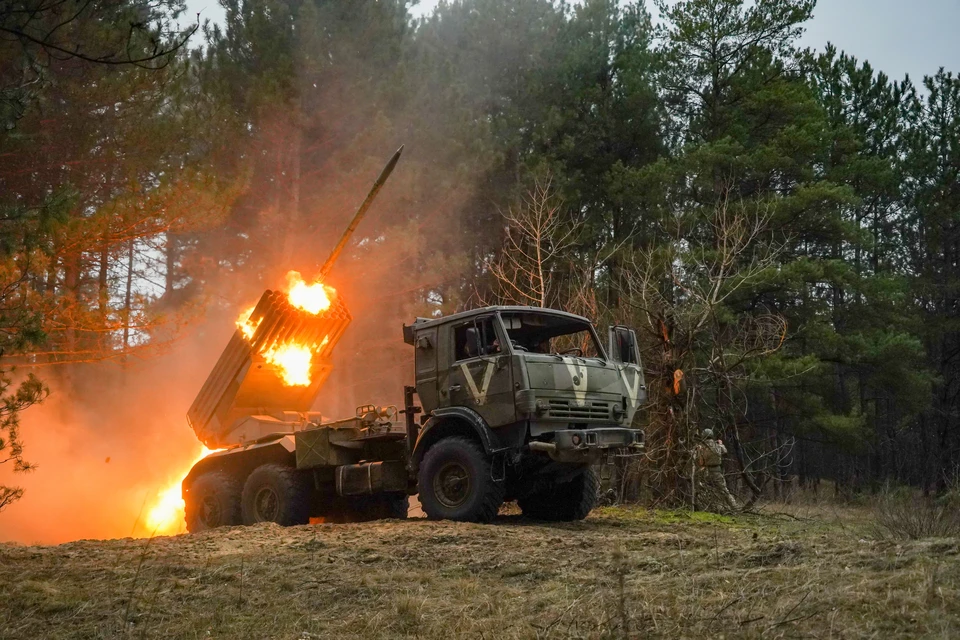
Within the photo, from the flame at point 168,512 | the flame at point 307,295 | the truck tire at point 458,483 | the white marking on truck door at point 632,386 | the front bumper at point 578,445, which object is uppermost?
the flame at point 307,295

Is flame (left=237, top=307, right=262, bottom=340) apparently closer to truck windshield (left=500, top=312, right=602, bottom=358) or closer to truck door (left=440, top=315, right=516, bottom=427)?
truck door (left=440, top=315, right=516, bottom=427)

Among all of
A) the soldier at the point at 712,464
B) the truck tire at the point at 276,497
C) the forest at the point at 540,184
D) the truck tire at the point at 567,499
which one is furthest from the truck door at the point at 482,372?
the forest at the point at 540,184

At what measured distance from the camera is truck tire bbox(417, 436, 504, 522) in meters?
10.9

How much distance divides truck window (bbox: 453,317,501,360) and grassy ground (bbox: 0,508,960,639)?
2.33 meters

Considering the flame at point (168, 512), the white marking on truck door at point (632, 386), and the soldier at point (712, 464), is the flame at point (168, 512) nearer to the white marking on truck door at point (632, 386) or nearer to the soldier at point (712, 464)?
the white marking on truck door at point (632, 386)

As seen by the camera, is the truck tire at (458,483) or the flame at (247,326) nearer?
the truck tire at (458,483)

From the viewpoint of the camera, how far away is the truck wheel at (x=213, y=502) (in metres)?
13.4

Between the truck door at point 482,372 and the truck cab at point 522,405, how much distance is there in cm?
1

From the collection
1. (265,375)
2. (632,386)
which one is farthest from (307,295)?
(632,386)

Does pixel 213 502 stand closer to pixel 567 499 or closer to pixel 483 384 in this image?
pixel 483 384

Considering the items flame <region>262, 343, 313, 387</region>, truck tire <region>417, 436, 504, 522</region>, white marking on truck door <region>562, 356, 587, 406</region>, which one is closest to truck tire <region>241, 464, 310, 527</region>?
flame <region>262, 343, 313, 387</region>

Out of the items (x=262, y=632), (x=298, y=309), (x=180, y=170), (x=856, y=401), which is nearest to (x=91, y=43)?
(x=180, y=170)

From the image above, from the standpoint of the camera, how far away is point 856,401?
29.6 metres

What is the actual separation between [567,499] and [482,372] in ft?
7.20
